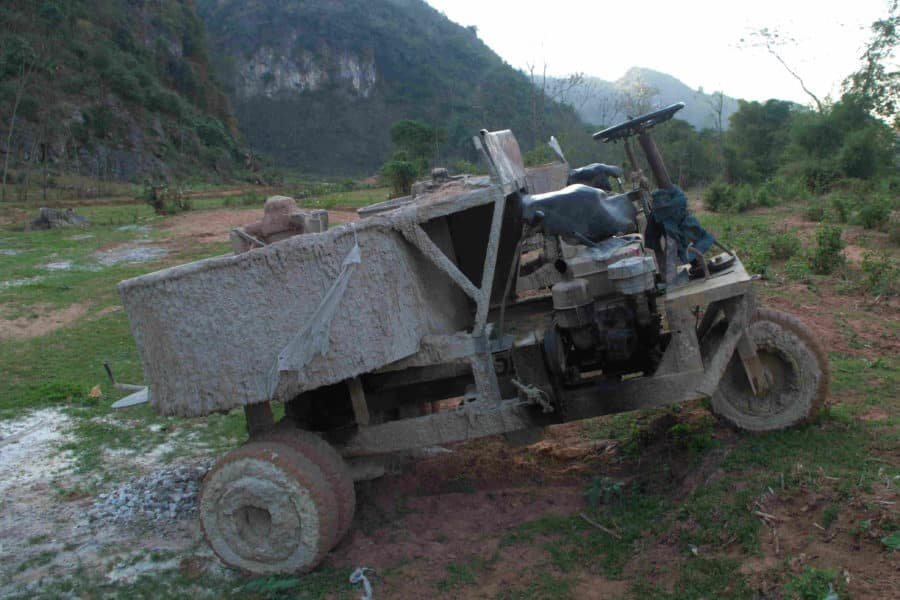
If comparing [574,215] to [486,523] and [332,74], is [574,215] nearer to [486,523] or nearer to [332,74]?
[486,523]

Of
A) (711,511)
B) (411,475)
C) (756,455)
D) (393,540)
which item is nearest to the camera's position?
(711,511)

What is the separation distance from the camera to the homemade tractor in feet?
12.7

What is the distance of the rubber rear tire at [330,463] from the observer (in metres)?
4.09

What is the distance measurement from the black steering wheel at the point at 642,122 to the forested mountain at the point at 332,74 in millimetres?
69271

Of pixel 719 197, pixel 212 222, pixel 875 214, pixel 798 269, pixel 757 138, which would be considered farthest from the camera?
pixel 757 138

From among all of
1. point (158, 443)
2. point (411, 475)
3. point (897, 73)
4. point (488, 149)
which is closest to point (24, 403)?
point (158, 443)

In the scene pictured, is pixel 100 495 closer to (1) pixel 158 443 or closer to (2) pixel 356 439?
(1) pixel 158 443

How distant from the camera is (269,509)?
13.2ft

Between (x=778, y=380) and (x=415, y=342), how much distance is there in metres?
2.31

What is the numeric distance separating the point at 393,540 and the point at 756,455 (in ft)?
7.38

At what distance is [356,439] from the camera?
4.47 metres

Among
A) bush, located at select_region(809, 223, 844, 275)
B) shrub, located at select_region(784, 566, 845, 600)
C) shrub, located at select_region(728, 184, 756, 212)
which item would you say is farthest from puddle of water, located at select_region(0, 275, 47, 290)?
shrub, located at select_region(728, 184, 756, 212)

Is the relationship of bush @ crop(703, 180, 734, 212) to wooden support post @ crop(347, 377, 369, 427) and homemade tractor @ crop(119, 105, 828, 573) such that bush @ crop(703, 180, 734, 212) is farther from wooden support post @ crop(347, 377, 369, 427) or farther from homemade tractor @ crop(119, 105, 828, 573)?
wooden support post @ crop(347, 377, 369, 427)

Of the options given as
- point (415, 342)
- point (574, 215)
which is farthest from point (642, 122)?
point (415, 342)
